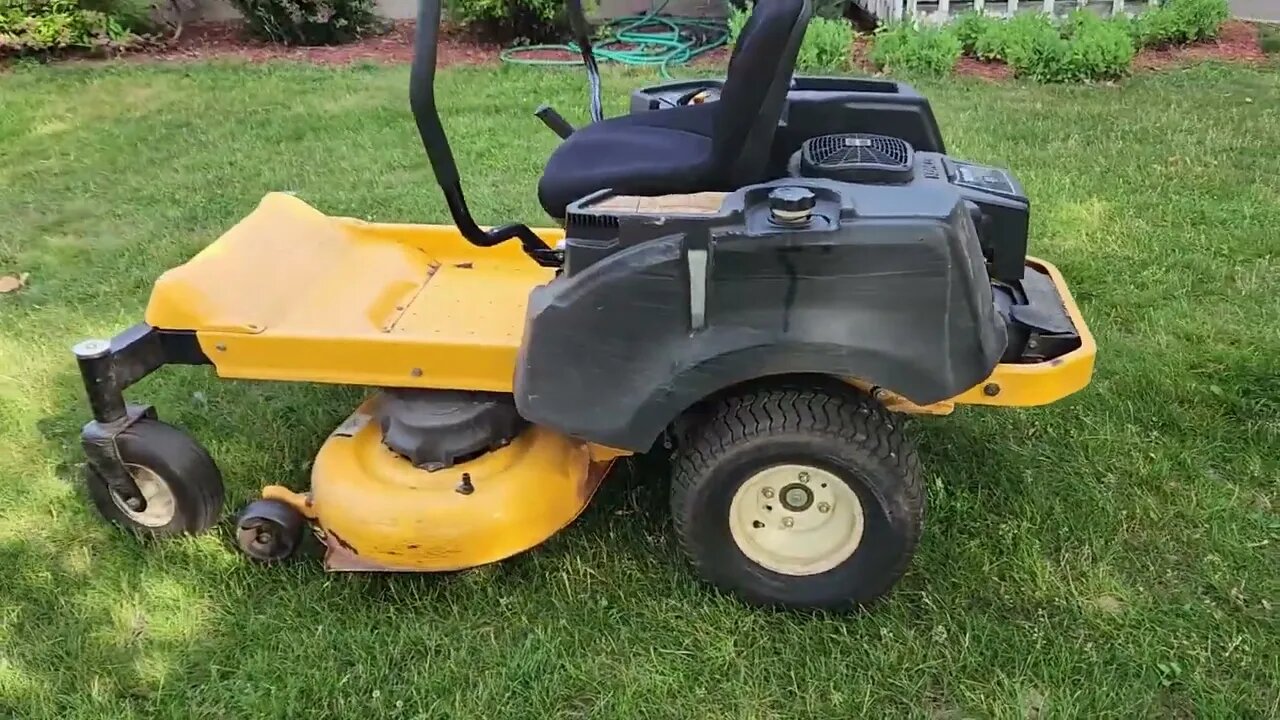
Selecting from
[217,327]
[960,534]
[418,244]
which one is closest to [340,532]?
[217,327]

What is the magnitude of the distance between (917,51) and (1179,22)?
65.3 inches

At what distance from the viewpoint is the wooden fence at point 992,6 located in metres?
6.73

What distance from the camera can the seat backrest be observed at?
7.00 feet

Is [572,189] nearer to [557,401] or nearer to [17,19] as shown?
[557,401]

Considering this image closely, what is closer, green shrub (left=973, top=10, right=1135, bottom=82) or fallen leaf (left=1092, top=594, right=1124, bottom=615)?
fallen leaf (left=1092, top=594, right=1124, bottom=615)

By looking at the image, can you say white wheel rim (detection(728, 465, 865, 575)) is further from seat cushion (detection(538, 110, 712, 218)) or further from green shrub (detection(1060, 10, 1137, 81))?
green shrub (detection(1060, 10, 1137, 81))

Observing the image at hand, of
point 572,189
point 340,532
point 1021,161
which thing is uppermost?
point 572,189

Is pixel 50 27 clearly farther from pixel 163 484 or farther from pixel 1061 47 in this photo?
pixel 1061 47

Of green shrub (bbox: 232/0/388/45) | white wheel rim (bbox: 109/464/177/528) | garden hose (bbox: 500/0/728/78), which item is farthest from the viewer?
green shrub (bbox: 232/0/388/45)

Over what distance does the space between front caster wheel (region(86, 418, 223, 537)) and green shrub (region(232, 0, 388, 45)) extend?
17.9 ft

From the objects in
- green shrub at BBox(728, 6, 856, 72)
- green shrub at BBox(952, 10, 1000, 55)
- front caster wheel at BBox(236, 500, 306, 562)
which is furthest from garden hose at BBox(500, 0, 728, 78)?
front caster wheel at BBox(236, 500, 306, 562)

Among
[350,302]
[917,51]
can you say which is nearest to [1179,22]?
[917,51]

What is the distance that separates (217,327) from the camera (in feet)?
7.58

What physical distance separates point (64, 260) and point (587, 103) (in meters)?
2.58
